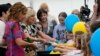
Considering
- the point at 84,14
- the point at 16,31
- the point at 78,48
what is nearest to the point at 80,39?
the point at 78,48

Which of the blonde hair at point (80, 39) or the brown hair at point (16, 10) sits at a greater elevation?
the brown hair at point (16, 10)

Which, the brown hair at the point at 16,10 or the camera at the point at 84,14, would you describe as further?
the camera at the point at 84,14

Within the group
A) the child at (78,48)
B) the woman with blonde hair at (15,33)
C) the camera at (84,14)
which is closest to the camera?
the child at (78,48)

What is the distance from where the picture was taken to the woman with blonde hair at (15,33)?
3.64 metres

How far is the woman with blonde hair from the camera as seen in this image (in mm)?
3645

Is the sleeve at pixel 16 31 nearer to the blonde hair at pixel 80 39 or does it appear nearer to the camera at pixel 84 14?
the blonde hair at pixel 80 39

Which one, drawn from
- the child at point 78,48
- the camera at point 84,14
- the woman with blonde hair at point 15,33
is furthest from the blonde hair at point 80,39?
the camera at point 84,14

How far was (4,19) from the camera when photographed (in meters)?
4.16

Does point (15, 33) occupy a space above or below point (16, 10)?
below

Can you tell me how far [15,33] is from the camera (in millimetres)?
3654

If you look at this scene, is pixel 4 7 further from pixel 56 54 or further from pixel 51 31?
pixel 51 31

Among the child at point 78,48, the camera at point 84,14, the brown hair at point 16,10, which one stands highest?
the brown hair at point 16,10

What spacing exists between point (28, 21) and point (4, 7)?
1.22 feet

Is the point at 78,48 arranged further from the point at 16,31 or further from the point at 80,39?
the point at 16,31
